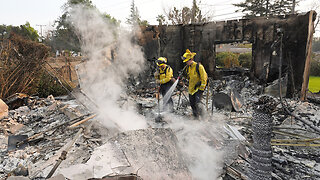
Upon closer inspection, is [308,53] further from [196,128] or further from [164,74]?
[196,128]

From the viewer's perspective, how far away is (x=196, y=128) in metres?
4.30

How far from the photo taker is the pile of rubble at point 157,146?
2.04m

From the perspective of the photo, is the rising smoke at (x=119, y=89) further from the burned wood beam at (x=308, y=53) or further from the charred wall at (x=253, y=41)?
the burned wood beam at (x=308, y=53)

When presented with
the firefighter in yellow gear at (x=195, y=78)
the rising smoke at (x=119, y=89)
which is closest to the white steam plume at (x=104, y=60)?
the rising smoke at (x=119, y=89)

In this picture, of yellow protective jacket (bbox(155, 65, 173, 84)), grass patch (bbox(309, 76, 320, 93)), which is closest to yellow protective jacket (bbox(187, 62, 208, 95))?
yellow protective jacket (bbox(155, 65, 173, 84))

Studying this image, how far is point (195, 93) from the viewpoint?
480 centimetres

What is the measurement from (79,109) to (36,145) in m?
2.05

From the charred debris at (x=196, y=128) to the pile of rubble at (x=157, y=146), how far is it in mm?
14

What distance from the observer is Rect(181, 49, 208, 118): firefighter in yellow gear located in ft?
15.0

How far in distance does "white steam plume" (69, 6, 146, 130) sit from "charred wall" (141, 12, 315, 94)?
1.09 metres

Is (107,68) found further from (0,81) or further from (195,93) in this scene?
(195,93)

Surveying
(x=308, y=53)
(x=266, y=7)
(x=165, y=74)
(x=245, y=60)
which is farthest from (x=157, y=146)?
(x=266, y=7)

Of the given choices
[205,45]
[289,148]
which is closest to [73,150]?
[289,148]

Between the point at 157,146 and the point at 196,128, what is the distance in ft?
7.27
